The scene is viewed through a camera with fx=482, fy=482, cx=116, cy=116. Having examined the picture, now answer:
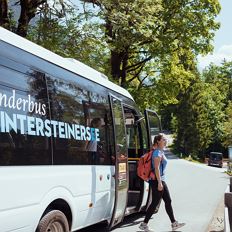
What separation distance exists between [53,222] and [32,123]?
1.41m

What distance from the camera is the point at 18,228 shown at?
17.9 ft

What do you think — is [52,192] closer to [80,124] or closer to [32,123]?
[32,123]

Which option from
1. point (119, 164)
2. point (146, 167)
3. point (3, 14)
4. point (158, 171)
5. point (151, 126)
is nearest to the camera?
point (119, 164)

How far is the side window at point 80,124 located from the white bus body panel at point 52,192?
195 mm

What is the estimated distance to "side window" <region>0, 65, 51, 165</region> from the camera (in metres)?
5.31

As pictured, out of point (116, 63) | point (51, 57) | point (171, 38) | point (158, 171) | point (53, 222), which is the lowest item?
point (53, 222)

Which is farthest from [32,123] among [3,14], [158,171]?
Result: [3,14]

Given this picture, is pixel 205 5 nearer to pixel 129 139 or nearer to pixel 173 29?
pixel 173 29

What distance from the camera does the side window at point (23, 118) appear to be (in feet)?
17.4

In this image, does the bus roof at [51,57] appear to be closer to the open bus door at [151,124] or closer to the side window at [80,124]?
the side window at [80,124]

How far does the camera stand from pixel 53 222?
6.34 meters

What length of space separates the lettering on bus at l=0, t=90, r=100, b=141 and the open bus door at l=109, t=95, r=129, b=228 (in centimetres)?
135

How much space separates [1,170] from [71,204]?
1.84 m

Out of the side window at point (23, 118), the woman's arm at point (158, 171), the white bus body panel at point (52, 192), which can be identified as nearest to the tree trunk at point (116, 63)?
the woman's arm at point (158, 171)
